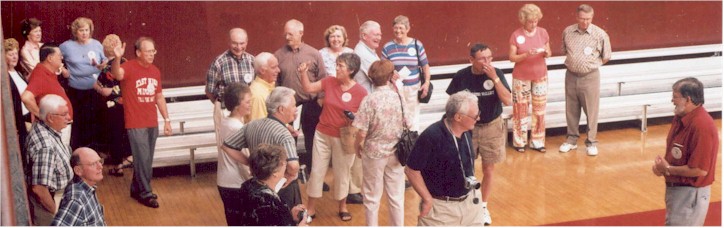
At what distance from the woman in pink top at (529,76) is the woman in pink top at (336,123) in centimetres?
218

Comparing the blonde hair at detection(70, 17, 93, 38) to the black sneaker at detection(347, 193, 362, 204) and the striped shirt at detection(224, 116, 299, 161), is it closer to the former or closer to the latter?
the black sneaker at detection(347, 193, 362, 204)

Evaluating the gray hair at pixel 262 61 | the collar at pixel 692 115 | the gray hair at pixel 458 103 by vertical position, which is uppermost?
the gray hair at pixel 262 61

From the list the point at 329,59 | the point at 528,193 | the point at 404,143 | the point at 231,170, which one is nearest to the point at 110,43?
the point at 329,59

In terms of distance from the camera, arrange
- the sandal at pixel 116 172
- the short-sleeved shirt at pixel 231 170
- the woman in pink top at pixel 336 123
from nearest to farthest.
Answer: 1. the short-sleeved shirt at pixel 231 170
2. the woman in pink top at pixel 336 123
3. the sandal at pixel 116 172

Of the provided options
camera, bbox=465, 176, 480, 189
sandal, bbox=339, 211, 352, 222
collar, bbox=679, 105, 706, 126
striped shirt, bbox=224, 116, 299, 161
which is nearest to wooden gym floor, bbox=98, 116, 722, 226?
sandal, bbox=339, 211, 352, 222

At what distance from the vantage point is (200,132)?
8602 millimetres

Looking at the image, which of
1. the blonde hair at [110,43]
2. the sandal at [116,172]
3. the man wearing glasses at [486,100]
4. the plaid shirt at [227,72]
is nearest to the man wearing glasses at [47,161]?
the blonde hair at [110,43]

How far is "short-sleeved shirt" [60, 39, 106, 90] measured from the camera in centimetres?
777

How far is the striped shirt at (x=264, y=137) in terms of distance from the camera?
18.0ft

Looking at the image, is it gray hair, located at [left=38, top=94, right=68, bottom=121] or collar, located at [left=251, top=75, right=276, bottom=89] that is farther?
collar, located at [left=251, top=75, right=276, bottom=89]

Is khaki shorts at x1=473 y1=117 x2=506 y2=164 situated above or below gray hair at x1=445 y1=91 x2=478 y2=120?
below

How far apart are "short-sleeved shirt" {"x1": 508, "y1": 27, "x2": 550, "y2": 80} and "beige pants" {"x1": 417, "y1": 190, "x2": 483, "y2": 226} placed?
311 centimetres

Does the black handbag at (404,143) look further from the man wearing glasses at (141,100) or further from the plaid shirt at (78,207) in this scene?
the plaid shirt at (78,207)

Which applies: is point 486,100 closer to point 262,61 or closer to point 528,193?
point 528,193
